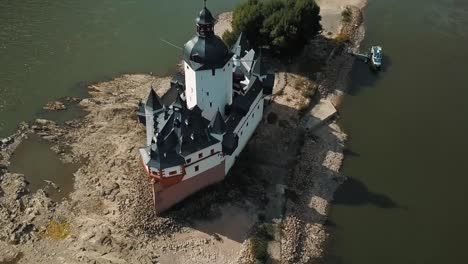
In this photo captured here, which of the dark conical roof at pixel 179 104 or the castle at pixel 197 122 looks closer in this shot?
the castle at pixel 197 122

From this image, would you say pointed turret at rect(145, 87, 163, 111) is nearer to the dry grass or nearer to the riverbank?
the riverbank

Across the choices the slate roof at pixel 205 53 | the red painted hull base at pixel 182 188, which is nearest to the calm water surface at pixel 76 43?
the red painted hull base at pixel 182 188

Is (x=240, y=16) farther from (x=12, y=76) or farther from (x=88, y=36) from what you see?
(x=12, y=76)

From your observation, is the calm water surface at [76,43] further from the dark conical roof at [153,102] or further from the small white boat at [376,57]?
the small white boat at [376,57]

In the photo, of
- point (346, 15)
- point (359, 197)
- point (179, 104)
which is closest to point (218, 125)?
point (179, 104)

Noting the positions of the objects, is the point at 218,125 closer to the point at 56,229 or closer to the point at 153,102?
the point at 153,102
